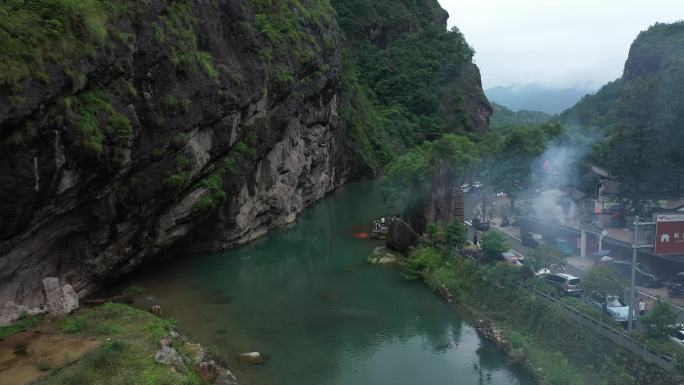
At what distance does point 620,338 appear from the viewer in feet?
56.4

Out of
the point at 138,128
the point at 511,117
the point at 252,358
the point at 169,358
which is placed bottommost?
the point at 252,358

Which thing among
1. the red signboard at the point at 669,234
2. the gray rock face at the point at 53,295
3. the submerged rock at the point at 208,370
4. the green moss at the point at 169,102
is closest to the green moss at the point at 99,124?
the green moss at the point at 169,102

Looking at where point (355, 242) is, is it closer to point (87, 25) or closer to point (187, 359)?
point (187, 359)

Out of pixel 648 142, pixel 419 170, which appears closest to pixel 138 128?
pixel 419 170

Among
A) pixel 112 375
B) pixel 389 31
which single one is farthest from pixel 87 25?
pixel 389 31

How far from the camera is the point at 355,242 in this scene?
40.2 metres

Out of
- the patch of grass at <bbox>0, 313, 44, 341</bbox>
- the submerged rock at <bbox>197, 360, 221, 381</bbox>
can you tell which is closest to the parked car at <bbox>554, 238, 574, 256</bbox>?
the submerged rock at <bbox>197, 360, 221, 381</bbox>

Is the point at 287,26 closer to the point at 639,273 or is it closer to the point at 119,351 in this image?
the point at 119,351

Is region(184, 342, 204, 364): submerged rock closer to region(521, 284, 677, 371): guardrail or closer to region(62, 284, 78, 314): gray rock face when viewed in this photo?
region(62, 284, 78, 314): gray rock face

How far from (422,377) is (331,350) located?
13.9 ft

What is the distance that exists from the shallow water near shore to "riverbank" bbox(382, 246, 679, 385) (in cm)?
78

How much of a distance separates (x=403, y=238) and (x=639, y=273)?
15.3 metres

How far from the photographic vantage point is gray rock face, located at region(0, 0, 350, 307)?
61.4 feet

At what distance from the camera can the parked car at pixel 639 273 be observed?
2303cm
